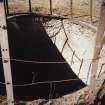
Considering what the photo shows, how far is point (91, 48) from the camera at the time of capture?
32.7 feet

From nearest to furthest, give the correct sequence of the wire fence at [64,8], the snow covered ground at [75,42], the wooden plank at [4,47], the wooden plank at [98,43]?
the wooden plank at [4,47]
the wooden plank at [98,43]
the snow covered ground at [75,42]
the wire fence at [64,8]

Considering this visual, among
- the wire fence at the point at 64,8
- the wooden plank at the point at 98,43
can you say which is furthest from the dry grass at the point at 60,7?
the wooden plank at the point at 98,43

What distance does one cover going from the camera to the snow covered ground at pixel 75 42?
9.79m

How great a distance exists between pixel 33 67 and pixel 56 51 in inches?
45.7

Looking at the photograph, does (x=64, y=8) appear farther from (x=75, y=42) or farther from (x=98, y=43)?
(x=98, y=43)

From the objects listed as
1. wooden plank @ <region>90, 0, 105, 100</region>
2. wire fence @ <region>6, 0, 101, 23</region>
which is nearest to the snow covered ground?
wire fence @ <region>6, 0, 101, 23</region>

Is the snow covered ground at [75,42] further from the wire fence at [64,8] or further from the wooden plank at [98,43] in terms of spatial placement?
the wooden plank at [98,43]

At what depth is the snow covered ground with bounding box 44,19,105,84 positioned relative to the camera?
9789 mm

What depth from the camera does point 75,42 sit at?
10.6m

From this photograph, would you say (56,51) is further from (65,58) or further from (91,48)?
(91,48)

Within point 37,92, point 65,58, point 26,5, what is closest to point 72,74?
point 65,58

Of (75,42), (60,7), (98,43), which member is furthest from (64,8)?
(98,43)

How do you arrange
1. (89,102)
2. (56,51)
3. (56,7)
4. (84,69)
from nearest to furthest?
(89,102) → (84,69) → (56,51) → (56,7)

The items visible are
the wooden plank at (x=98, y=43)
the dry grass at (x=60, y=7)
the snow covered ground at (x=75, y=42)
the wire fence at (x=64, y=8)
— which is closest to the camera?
the wooden plank at (x=98, y=43)
